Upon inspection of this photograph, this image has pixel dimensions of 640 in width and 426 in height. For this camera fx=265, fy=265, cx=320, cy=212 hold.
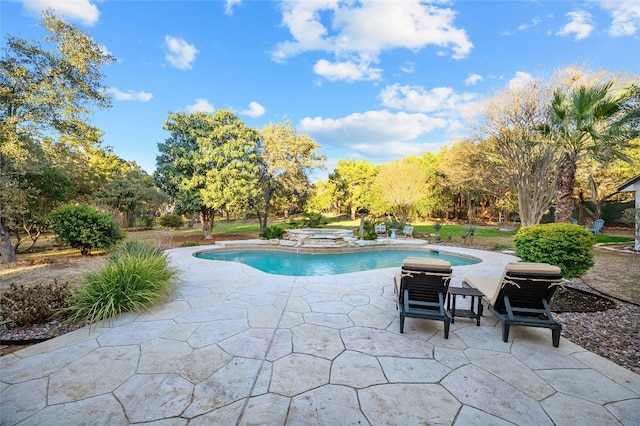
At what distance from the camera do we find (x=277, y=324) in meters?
3.58

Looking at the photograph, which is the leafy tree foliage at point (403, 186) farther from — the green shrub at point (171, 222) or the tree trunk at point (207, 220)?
the green shrub at point (171, 222)

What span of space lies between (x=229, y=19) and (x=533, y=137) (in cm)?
1437

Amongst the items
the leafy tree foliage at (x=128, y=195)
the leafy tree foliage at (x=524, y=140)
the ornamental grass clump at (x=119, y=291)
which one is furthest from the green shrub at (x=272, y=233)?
the leafy tree foliage at (x=524, y=140)

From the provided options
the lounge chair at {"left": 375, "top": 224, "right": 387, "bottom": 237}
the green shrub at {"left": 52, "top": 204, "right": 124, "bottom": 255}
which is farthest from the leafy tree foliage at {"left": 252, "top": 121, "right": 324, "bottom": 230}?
the green shrub at {"left": 52, "top": 204, "right": 124, "bottom": 255}

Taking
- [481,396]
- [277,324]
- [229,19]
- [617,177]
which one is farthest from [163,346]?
[617,177]

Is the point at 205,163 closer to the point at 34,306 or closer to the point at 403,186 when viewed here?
the point at 34,306

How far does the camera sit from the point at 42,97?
7.69m

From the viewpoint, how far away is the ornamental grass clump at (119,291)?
12.4 ft

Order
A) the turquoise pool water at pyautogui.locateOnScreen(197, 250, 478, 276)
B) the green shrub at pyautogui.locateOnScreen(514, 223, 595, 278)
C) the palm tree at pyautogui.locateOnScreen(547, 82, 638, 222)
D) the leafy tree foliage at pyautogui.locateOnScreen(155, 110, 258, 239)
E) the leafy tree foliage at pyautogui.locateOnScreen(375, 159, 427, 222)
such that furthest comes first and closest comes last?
the leafy tree foliage at pyautogui.locateOnScreen(375, 159, 427, 222) → the leafy tree foliage at pyautogui.locateOnScreen(155, 110, 258, 239) → the turquoise pool water at pyautogui.locateOnScreen(197, 250, 478, 276) → the palm tree at pyautogui.locateOnScreen(547, 82, 638, 222) → the green shrub at pyautogui.locateOnScreen(514, 223, 595, 278)

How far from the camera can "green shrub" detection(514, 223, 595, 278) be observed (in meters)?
4.78

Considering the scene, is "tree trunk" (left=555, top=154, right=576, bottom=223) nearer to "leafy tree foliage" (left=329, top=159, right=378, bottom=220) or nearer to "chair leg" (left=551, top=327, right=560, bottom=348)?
"chair leg" (left=551, top=327, right=560, bottom=348)

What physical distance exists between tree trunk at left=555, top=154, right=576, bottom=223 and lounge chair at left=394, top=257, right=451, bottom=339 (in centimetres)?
572

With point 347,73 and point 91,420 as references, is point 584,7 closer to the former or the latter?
point 347,73

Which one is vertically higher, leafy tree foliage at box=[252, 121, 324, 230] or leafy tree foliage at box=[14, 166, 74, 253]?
leafy tree foliage at box=[252, 121, 324, 230]
